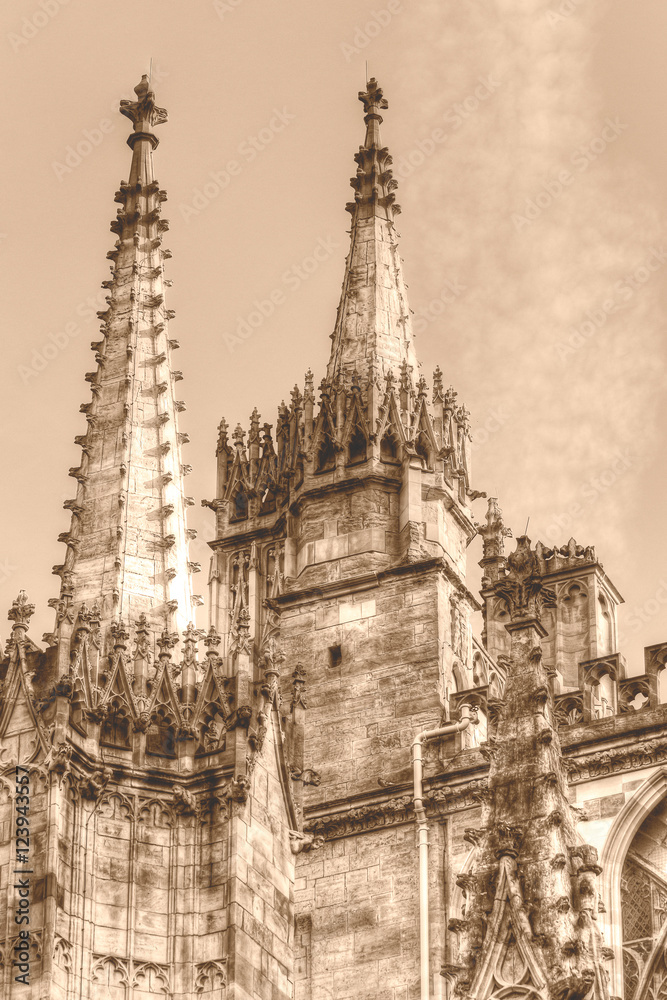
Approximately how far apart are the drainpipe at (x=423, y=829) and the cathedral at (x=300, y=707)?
0.04 m

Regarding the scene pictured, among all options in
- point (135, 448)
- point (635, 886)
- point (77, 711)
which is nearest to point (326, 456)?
point (135, 448)

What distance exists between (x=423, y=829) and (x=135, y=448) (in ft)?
22.0

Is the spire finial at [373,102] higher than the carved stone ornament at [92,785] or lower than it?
higher

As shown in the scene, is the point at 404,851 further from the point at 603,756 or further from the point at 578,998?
the point at 578,998

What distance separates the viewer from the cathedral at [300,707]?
35.6m

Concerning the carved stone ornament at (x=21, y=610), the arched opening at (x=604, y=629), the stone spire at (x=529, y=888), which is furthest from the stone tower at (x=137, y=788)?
the stone spire at (x=529, y=888)

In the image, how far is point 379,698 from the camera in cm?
3903

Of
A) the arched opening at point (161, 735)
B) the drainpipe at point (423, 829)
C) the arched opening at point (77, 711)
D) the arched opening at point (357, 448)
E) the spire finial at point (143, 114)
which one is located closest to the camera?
the drainpipe at point (423, 829)

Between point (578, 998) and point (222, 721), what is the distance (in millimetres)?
9129

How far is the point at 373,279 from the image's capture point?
43500 millimetres

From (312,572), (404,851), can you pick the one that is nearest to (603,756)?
(404,851)

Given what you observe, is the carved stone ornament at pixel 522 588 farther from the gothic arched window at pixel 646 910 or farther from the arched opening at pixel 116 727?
the arched opening at pixel 116 727

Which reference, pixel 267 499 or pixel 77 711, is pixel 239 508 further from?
pixel 77 711

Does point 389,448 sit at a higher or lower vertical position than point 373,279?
lower
